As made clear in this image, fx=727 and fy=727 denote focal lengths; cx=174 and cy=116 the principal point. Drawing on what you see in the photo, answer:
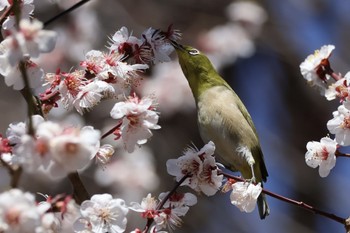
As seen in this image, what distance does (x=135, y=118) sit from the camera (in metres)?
2.07

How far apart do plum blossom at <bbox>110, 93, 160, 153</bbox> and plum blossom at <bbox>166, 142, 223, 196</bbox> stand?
0.21 m

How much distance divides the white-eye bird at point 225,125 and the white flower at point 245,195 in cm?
68

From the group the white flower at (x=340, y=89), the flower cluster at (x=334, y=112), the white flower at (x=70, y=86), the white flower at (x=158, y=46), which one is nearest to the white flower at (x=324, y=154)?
the flower cluster at (x=334, y=112)

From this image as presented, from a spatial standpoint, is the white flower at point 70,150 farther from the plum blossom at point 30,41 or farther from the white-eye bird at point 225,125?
the white-eye bird at point 225,125

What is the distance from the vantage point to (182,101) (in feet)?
20.2

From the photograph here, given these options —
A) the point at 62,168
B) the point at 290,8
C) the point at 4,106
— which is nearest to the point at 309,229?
the point at 290,8

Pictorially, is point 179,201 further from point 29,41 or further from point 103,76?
point 29,41

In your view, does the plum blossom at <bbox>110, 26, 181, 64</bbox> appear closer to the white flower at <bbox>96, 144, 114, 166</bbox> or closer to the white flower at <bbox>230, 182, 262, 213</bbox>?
the white flower at <bbox>96, 144, 114, 166</bbox>

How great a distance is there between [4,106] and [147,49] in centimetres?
431

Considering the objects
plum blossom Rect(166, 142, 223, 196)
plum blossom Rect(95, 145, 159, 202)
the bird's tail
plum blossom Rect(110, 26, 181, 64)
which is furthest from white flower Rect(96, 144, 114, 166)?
plum blossom Rect(95, 145, 159, 202)

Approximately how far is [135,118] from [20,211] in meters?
0.59

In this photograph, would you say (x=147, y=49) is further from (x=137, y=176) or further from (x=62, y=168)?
(x=137, y=176)

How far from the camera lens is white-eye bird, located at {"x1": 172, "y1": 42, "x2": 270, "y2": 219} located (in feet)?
10.4

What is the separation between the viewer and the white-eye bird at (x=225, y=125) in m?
3.17
